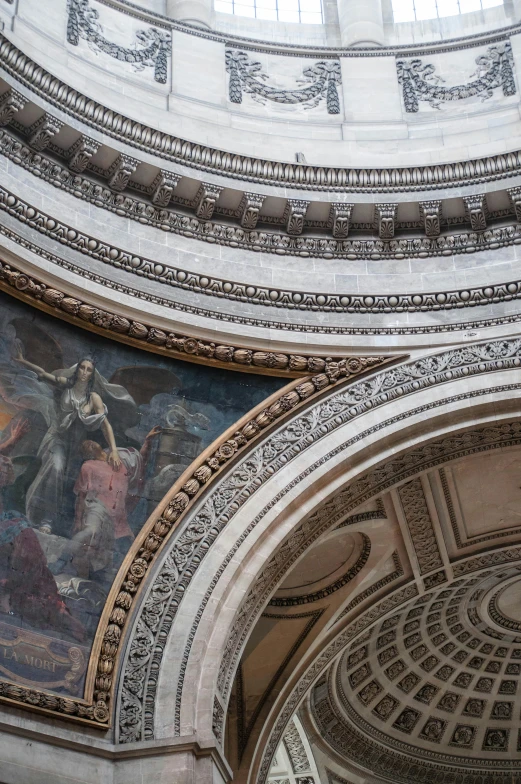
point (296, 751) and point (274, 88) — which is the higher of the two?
point (274, 88)

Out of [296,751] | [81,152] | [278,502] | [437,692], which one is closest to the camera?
[278,502]

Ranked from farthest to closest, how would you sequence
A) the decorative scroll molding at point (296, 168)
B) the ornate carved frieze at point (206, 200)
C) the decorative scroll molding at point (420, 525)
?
the decorative scroll molding at point (420, 525), the ornate carved frieze at point (206, 200), the decorative scroll molding at point (296, 168)

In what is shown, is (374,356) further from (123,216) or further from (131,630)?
(131,630)

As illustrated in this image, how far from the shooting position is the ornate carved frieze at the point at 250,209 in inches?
650

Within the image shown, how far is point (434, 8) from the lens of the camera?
2097 cm

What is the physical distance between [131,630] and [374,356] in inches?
183

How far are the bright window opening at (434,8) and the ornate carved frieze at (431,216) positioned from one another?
215 inches

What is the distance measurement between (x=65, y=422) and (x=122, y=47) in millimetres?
6326

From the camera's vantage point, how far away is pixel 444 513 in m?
17.5

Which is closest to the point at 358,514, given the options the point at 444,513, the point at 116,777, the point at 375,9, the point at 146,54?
the point at 444,513

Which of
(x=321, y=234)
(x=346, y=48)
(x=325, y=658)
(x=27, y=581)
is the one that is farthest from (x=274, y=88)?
(x=27, y=581)

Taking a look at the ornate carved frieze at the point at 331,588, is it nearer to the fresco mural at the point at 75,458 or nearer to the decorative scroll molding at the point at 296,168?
the fresco mural at the point at 75,458

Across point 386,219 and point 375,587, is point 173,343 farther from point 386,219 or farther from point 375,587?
point 375,587

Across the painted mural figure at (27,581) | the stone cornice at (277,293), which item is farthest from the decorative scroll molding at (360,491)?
the painted mural figure at (27,581)
